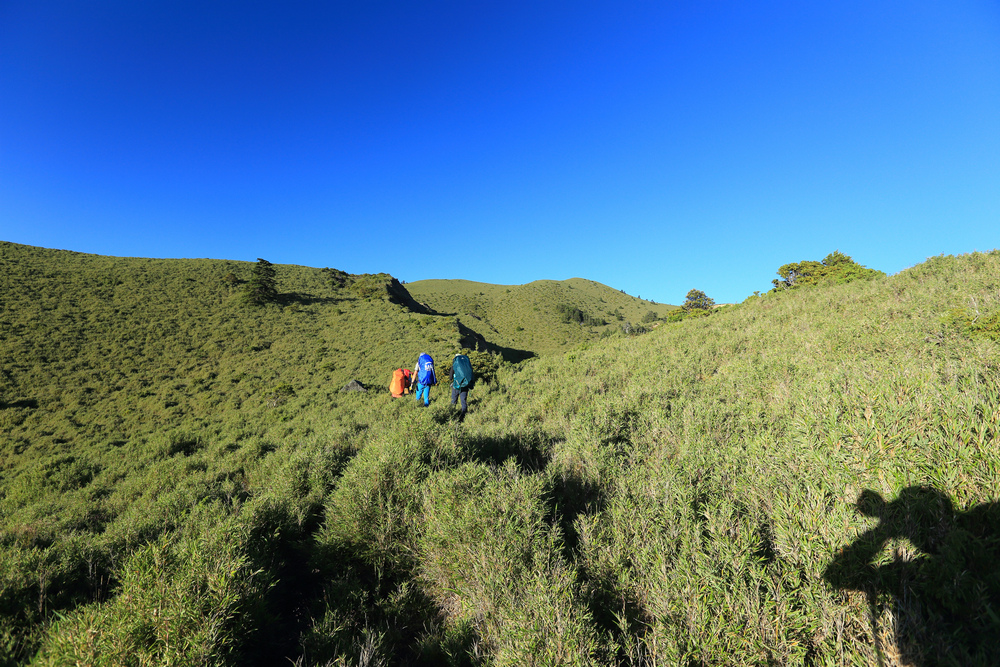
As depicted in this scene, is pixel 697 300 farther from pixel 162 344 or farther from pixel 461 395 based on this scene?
pixel 162 344

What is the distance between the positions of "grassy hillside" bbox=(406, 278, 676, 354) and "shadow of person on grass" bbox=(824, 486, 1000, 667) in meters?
43.0

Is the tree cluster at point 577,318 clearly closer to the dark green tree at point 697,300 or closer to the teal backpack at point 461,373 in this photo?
the dark green tree at point 697,300

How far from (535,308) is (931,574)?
66.7 metres

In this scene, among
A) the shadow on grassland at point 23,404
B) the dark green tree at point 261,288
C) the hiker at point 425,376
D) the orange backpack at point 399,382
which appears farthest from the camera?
the dark green tree at point 261,288

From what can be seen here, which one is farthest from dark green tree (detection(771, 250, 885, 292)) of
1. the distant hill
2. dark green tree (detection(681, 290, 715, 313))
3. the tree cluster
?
the distant hill

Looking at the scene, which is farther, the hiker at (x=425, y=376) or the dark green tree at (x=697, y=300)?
the dark green tree at (x=697, y=300)

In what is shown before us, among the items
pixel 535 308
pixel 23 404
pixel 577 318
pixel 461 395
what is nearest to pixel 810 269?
pixel 577 318

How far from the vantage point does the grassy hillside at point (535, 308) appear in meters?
54.7

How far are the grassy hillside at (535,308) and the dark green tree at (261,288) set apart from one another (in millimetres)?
23025

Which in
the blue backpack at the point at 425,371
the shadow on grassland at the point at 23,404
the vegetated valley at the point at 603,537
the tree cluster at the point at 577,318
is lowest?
the shadow on grassland at the point at 23,404

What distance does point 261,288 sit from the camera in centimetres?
3794

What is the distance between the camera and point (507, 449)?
20.6 feet

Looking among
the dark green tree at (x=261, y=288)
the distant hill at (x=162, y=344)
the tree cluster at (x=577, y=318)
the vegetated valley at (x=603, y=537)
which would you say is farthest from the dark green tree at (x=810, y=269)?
the dark green tree at (x=261, y=288)

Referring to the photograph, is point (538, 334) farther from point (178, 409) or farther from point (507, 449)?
point (507, 449)
